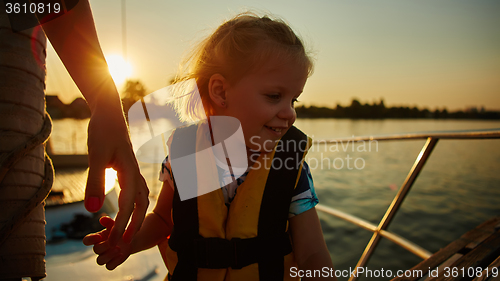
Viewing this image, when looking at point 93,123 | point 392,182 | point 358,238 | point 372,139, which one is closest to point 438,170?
point 392,182

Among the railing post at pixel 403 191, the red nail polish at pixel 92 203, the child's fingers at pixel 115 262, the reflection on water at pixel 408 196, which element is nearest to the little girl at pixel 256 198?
the child's fingers at pixel 115 262

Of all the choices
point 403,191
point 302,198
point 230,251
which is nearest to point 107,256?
point 230,251

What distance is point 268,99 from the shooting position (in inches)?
40.7

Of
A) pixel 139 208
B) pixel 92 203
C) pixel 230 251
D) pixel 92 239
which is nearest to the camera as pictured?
pixel 92 203

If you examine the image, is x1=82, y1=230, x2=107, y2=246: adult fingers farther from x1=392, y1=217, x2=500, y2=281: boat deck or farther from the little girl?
x1=392, y1=217, x2=500, y2=281: boat deck

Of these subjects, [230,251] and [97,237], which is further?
[230,251]

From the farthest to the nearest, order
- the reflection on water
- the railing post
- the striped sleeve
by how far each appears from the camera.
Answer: the reflection on water, the railing post, the striped sleeve

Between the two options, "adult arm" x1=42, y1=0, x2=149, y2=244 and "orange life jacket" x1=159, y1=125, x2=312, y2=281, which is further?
"orange life jacket" x1=159, y1=125, x2=312, y2=281

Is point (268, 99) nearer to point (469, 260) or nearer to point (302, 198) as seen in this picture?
point (302, 198)

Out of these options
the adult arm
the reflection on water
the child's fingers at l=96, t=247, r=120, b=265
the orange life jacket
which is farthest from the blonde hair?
the reflection on water

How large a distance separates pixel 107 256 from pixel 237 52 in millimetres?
874

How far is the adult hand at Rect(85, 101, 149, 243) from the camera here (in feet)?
1.67

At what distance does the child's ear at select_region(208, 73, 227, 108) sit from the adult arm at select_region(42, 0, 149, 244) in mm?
551

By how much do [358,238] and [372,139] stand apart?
9.46m
